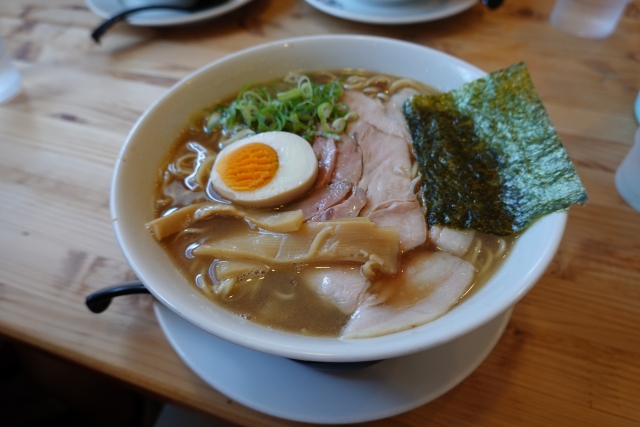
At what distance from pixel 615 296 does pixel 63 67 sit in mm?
2397

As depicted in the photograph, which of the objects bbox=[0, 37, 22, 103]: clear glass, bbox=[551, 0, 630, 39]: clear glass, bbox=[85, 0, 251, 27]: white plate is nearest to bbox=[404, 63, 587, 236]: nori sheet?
bbox=[551, 0, 630, 39]: clear glass

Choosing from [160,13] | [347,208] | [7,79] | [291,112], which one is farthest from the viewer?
[160,13]

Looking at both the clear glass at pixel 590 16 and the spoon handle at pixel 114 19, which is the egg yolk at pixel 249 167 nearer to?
the spoon handle at pixel 114 19

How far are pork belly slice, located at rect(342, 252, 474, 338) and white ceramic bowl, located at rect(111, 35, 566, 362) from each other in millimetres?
50

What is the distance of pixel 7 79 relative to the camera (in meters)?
1.89

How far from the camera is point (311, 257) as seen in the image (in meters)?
1.09

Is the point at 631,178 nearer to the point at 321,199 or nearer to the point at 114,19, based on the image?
the point at 321,199

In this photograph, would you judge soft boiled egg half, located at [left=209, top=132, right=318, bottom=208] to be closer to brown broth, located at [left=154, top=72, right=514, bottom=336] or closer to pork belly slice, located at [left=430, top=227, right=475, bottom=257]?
brown broth, located at [left=154, top=72, right=514, bottom=336]

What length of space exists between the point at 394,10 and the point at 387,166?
3.73 ft

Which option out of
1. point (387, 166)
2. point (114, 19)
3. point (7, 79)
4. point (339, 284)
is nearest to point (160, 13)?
Answer: point (114, 19)

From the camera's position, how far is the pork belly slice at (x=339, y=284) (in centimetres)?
104

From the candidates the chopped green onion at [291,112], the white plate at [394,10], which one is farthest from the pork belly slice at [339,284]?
the white plate at [394,10]

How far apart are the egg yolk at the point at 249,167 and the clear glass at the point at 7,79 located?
1.27m

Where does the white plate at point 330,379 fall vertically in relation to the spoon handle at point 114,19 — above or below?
below
